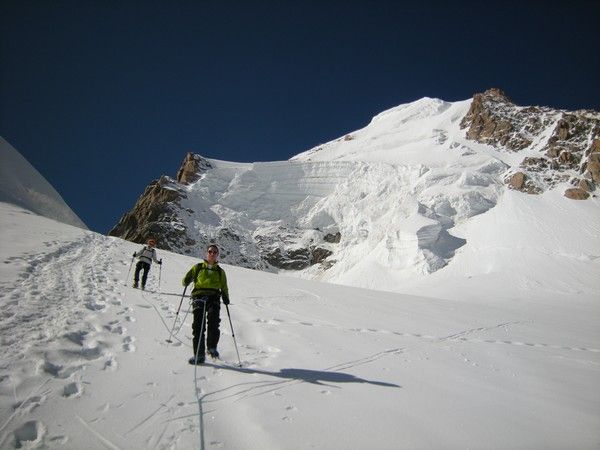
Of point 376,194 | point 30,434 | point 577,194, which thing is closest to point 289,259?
point 376,194

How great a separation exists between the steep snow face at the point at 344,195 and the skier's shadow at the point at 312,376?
5695 cm

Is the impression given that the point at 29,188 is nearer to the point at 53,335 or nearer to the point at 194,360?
the point at 53,335

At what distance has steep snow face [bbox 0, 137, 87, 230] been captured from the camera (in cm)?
3831

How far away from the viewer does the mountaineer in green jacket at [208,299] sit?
5809 mm

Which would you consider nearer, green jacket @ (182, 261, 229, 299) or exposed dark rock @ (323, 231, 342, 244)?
green jacket @ (182, 261, 229, 299)

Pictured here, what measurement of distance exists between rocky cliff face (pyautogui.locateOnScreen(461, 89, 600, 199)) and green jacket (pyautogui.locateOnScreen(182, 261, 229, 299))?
68245 mm

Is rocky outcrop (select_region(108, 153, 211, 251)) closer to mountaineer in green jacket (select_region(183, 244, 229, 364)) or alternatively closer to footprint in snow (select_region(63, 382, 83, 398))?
mountaineer in green jacket (select_region(183, 244, 229, 364))

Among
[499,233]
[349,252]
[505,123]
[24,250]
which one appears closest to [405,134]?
[505,123]

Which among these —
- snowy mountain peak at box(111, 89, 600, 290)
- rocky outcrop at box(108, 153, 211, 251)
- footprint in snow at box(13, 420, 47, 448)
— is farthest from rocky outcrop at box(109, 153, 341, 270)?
footprint in snow at box(13, 420, 47, 448)

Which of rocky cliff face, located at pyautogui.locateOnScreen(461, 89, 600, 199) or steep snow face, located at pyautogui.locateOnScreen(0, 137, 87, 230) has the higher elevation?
rocky cliff face, located at pyautogui.locateOnScreen(461, 89, 600, 199)

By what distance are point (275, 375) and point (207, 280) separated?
79.1 inches

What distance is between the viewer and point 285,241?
9906cm

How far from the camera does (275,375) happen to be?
527cm

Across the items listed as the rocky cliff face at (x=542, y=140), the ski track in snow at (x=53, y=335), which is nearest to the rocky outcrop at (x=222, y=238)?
the rocky cliff face at (x=542, y=140)
